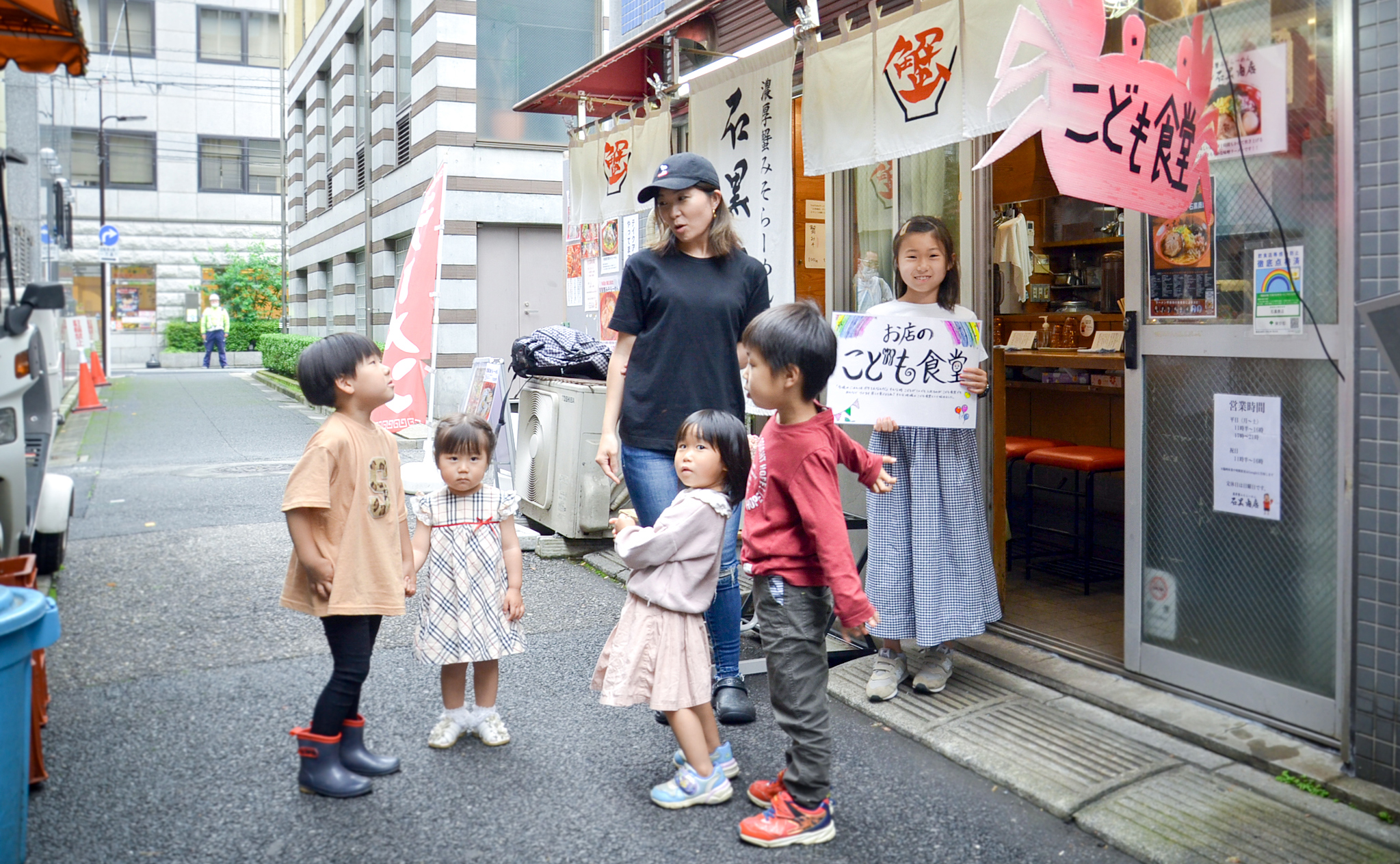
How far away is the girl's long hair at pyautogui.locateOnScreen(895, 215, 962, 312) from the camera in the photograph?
4551 mm

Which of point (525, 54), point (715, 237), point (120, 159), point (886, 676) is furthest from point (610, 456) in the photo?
point (120, 159)

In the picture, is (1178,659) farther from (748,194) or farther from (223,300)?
(223,300)

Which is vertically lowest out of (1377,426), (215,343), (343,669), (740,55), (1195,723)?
(1195,723)

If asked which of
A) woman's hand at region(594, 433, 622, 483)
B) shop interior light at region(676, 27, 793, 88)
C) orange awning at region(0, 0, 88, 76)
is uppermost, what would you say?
orange awning at region(0, 0, 88, 76)

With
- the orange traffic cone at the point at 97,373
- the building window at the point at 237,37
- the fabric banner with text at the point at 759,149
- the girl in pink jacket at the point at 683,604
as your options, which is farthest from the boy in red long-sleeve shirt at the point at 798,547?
the building window at the point at 237,37

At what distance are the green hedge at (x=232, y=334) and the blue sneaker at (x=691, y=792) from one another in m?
32.9

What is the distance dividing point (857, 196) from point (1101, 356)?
2.49 meters

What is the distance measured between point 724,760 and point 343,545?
1488 millimetres

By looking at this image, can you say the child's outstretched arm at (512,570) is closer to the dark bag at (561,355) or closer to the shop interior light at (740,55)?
the shop interior light at (740,55)

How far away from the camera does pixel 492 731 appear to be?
4.12 meters

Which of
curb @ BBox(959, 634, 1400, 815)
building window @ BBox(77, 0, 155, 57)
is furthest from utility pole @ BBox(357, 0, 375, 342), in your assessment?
building window @ BBox(77, 0, 155, 57)

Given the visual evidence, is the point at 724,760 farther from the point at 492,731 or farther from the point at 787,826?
the point at 492,731

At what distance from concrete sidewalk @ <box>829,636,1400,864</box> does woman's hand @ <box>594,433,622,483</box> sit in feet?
4.66

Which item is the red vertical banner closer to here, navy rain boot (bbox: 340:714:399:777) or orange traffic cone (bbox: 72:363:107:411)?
navy rain boot (bbox: 340:714:399:777)
